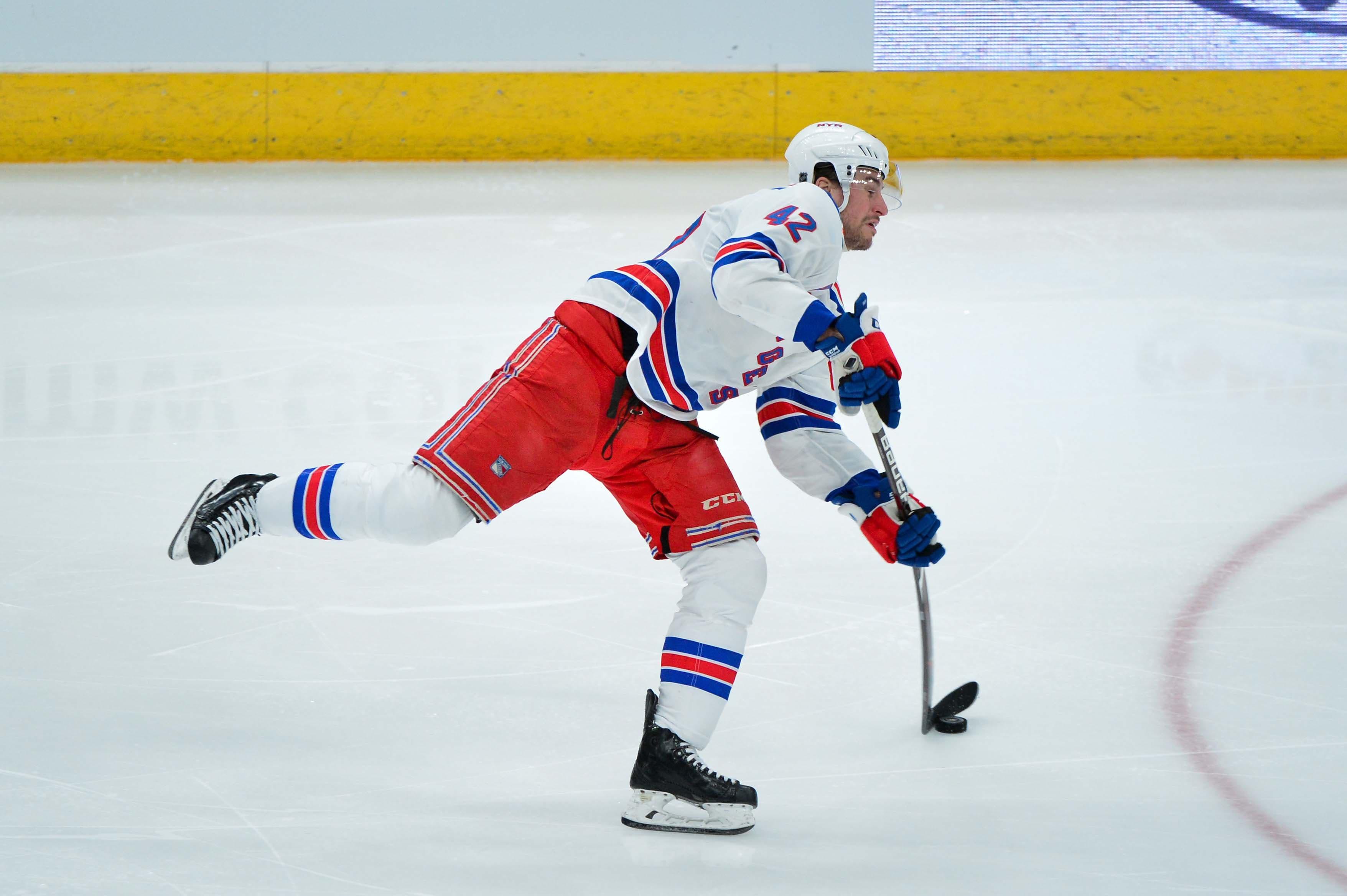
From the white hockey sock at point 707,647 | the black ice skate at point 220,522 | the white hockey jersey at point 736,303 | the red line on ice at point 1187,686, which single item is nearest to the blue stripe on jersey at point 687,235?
the white hockey jersey at point 736,303

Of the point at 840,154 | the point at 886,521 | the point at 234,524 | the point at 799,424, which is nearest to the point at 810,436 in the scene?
the point at 799,424

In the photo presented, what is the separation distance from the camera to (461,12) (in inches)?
282

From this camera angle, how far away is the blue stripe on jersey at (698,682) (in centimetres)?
209

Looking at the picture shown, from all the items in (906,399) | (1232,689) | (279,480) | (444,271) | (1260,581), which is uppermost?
(444,271)

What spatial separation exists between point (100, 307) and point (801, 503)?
267 centimetres

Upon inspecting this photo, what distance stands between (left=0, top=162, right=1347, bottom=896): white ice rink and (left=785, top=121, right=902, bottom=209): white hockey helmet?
0.90 m

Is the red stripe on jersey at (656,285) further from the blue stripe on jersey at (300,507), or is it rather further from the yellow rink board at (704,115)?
the yellow rink board at (704,115)

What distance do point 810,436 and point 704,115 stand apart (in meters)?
5.09

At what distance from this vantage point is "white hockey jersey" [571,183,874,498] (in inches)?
83.2

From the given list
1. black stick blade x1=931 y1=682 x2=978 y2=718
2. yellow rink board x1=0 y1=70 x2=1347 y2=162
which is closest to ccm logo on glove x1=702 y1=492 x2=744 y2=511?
black stick blade x1=931 y1=682 x2=978 y2=718

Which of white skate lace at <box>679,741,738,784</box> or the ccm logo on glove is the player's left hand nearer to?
the ccm logo on glove

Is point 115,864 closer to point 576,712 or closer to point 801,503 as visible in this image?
point 576,712

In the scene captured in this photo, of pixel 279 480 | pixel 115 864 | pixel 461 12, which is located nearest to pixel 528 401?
pixel 279 480

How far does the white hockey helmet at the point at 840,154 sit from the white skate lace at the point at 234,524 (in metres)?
1.02
